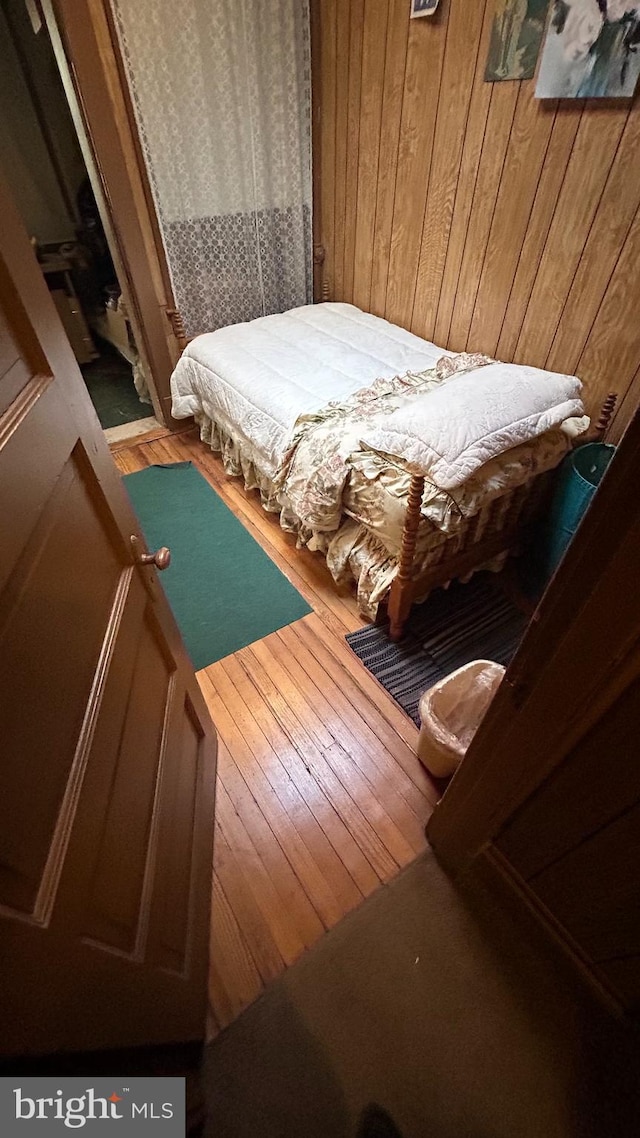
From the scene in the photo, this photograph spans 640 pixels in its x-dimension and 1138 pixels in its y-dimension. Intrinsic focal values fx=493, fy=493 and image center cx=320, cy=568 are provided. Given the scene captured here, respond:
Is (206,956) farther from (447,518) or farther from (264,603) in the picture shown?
(447,518)

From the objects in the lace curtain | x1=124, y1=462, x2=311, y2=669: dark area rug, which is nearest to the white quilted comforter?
the lace curtain

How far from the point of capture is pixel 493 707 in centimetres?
97

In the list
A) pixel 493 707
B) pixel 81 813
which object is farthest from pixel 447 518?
pixel 81 813

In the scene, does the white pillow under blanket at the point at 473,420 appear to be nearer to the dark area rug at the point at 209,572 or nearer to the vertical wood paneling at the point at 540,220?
the vertical wood paneling at the point at 540,220

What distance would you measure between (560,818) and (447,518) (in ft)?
3.05

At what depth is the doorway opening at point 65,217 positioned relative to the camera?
10.1 feet

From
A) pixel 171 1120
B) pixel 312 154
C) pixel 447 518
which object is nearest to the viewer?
pixel 171 1120

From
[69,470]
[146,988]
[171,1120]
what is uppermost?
[69,470]

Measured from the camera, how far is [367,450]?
5.95 feet

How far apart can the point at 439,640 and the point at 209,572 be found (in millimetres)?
1051

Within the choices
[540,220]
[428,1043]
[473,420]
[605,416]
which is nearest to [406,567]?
[473,420]

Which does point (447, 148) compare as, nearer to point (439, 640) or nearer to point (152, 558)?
point (439, 640)

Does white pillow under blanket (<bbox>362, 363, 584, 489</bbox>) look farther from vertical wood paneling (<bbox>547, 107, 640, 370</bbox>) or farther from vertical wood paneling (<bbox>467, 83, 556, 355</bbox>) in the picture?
vertical wood paneling (<bbox>467, 83, 556, 355</bbox>)

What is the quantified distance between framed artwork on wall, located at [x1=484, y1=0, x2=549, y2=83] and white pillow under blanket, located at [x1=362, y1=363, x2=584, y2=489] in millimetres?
1142
